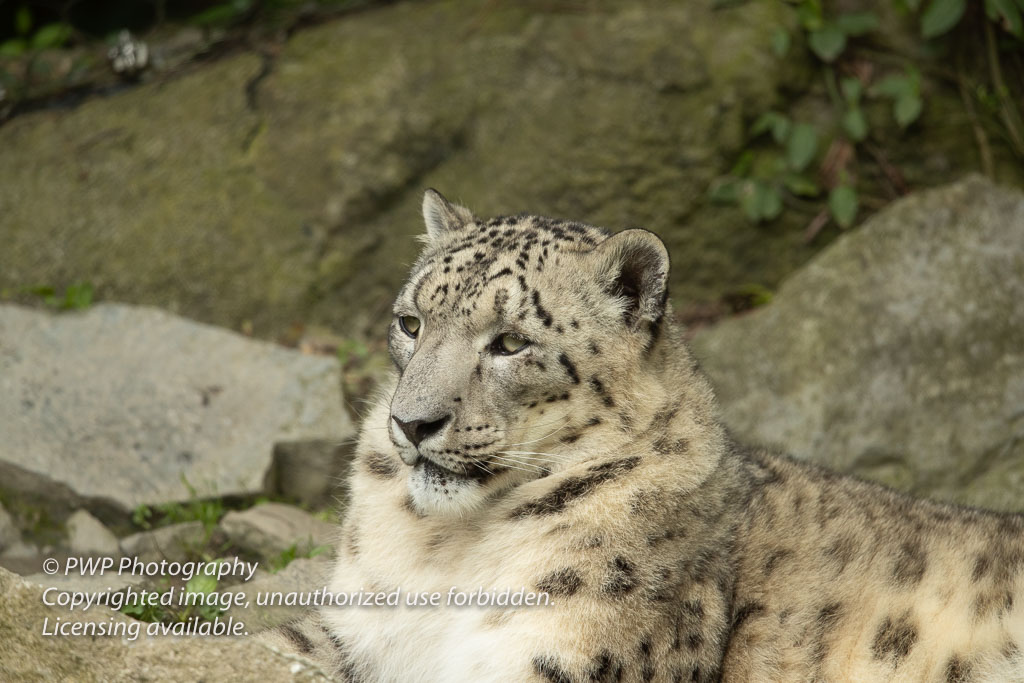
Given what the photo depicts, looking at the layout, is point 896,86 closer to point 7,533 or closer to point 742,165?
point 742,165

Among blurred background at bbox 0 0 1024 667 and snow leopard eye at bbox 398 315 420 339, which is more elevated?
snow leopard eye at bbox 398 315 420 339

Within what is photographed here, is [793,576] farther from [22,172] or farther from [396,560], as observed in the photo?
[22,172]

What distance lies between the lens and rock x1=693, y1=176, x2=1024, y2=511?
654 cm

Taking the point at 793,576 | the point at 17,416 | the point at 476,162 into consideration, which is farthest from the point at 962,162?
the point at 17,416

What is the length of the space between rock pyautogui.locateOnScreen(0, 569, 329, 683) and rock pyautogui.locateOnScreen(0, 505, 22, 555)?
1.85 meters

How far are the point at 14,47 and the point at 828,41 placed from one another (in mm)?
6350

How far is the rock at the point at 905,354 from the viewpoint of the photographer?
258 inches

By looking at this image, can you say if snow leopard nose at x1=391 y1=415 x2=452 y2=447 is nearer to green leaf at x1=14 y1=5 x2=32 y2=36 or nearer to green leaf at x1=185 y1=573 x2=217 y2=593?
green leaf at x1=185 y1=573 x2=217 y2=593

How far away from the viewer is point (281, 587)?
16.0 ft

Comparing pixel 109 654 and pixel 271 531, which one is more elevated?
pixel 109 654

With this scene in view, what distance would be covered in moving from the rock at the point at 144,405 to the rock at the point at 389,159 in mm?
686

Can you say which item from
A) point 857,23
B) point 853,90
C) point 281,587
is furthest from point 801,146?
point 281,587

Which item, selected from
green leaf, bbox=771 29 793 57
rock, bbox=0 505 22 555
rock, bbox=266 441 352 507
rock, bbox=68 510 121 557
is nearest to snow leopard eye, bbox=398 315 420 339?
rock, bbox=68 510 121 557

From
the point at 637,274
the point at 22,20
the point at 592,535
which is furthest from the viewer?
the point at 22,20
